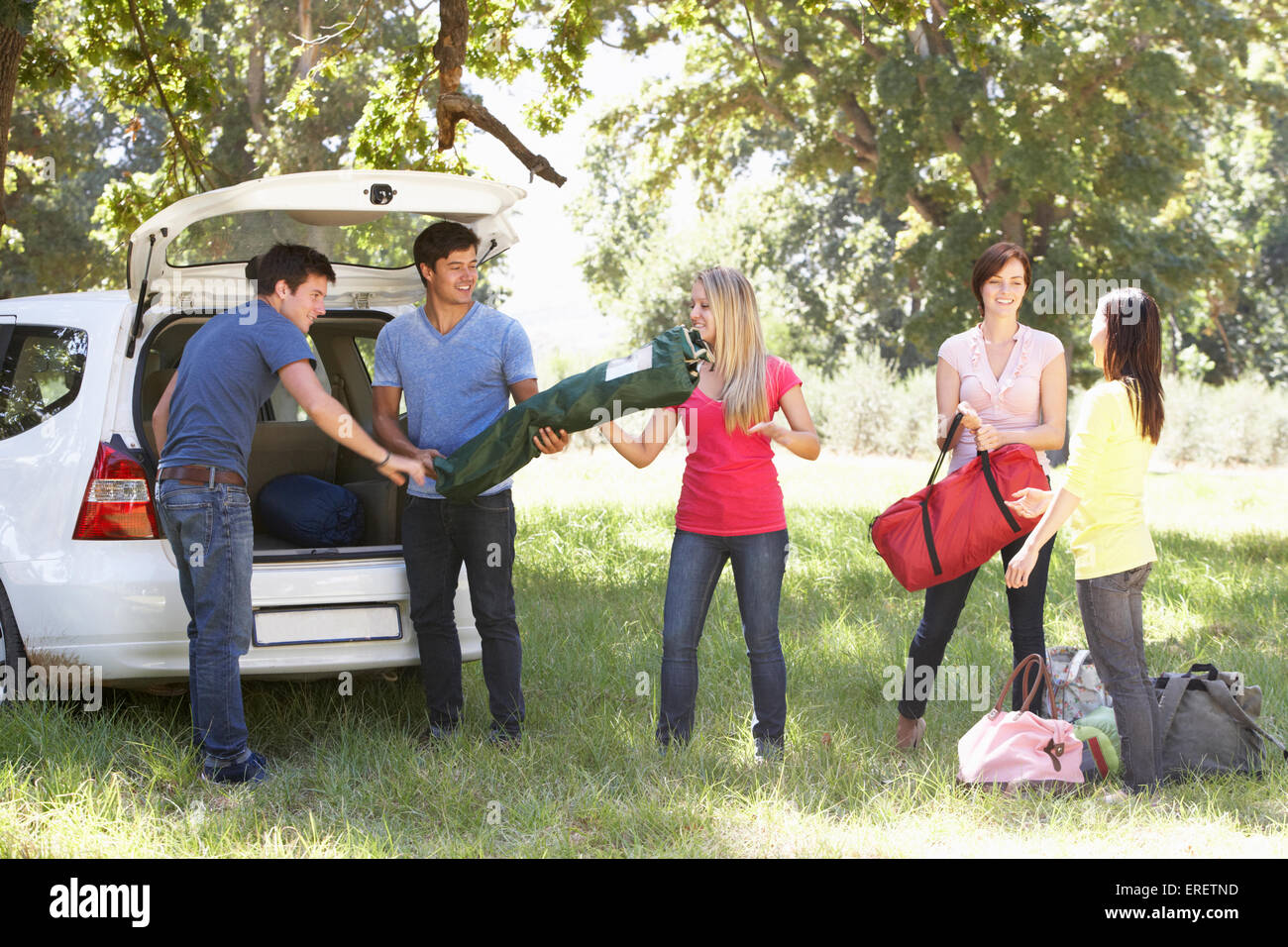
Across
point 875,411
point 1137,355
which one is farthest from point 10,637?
point 875,411

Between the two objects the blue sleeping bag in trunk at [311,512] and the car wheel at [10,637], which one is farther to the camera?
the blue sleeping bag in trunk at [311,512]

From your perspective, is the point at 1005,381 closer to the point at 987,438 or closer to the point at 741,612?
the point at 987,438

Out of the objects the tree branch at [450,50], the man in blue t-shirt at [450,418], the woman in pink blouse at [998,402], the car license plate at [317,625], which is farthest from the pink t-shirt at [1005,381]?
the tree branch at [450,50]

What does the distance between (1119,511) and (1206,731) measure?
955 mm

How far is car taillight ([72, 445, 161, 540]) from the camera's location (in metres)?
4.19

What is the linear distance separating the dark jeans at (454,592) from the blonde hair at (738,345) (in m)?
0.94

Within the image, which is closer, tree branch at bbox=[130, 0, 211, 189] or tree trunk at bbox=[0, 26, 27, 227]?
tree trunk at bbox=[0, 26, 27, 227]

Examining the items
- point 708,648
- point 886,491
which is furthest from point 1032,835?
point 886,491

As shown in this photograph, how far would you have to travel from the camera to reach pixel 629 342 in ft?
139

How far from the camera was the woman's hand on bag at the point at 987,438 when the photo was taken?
14.1 ft

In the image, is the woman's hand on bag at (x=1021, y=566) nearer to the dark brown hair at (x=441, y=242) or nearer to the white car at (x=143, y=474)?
the white car at (x=143, y=474)

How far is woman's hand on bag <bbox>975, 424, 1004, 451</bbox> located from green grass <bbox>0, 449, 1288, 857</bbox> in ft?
3.88

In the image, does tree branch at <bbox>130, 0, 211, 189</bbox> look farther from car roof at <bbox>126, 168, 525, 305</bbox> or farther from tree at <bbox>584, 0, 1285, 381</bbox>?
tree at <bbox>584, 0, 1285, 381</bbox>

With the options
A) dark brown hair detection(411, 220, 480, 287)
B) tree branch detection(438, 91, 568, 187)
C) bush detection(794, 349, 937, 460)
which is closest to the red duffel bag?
dark brown hair detection(411, 220, 480, 287)
